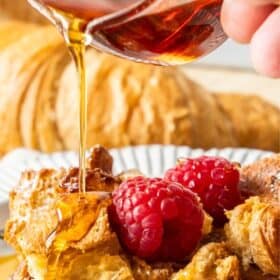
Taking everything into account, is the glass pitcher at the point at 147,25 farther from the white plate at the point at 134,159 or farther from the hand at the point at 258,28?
the white plate at the point at 134,159

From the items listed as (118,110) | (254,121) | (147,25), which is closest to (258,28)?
(147,25)

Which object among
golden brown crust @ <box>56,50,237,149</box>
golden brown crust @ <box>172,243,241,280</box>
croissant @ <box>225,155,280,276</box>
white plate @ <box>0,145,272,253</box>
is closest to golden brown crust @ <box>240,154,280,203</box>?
croissant @ <box>225,155,280,276</box>

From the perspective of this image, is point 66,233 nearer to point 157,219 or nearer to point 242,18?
point 157,219

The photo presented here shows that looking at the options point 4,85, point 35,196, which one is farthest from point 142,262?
point 4,85

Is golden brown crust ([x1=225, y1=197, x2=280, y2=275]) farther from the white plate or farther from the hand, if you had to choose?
the white plate

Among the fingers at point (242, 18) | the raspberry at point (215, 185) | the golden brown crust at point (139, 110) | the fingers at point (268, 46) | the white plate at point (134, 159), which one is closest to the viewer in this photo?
the fingers at point (268, 46)

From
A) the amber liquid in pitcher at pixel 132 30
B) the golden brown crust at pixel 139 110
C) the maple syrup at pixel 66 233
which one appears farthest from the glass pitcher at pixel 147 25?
the golden brown crust at pixel 139 110
